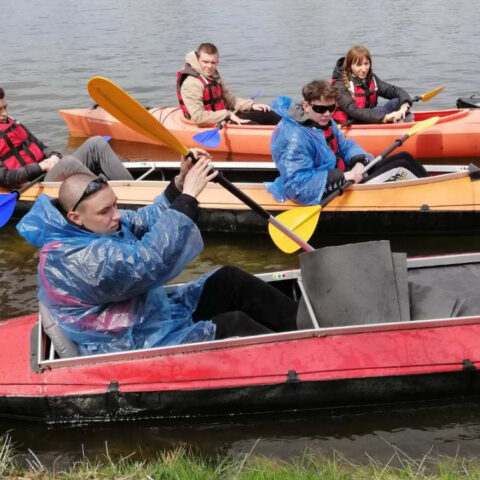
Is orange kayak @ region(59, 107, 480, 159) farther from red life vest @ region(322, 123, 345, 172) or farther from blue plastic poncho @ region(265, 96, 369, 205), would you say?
blue plastic poncho @ region(265, 96, 369, 205)

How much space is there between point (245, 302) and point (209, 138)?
4187mm

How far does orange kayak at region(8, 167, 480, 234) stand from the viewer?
5.71m

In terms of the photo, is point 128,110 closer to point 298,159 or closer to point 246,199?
Answer: point 246,199

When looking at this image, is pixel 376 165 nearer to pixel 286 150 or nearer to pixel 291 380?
pixel 286 150

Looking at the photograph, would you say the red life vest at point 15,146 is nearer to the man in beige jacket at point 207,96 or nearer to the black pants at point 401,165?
the man in beige jacket at point 207,96

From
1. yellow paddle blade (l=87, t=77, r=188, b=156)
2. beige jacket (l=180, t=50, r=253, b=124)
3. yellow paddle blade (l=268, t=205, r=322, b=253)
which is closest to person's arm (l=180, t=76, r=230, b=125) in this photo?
beige jacket (l=180, t=50, r=253, b=124)

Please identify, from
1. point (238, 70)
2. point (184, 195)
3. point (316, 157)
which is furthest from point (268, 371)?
point (238, 70)

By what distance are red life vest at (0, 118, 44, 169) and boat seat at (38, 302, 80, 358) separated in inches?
129

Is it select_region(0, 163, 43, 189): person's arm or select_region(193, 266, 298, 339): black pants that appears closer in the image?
select_region(193, 266, 298, 339): black pants

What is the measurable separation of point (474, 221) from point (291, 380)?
9.36ft

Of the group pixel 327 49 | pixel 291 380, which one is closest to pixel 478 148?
pixel 291 380

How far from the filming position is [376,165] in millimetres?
6195

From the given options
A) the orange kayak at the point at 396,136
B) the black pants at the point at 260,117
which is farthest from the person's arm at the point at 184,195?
the black pants at the point at 260,117

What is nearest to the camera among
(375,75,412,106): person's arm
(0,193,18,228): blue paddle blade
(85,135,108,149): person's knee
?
(0,193,18,228): blue paddle blade
